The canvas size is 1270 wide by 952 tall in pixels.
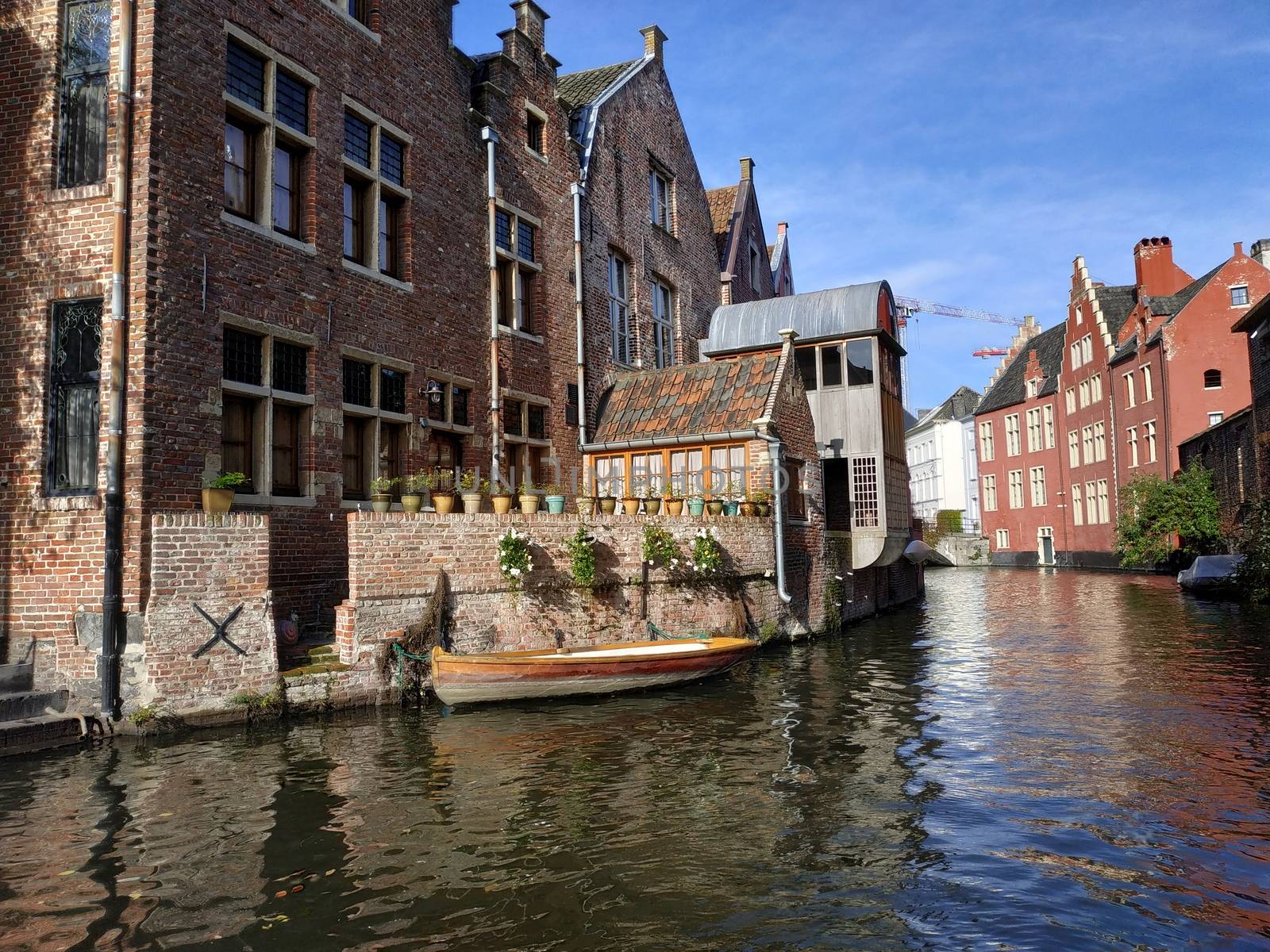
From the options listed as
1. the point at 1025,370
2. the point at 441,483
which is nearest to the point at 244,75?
the point at 441,483

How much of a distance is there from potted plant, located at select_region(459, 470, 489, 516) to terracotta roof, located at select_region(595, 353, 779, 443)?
4311mm

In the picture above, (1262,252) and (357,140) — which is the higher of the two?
(1262,252)

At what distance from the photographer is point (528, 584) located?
12.8 metres

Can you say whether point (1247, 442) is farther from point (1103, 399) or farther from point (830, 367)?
point (830, 367)

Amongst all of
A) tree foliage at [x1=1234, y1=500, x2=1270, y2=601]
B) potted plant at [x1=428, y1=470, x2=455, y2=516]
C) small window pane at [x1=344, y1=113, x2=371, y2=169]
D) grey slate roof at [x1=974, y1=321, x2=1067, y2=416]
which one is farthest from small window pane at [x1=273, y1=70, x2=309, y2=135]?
grey slate roof at [x1=974, y1=321, x2=1067, y2=416]

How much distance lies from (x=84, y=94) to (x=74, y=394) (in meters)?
3.58

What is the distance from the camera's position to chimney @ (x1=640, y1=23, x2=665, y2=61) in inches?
967

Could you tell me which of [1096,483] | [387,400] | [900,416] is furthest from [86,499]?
[1096,483]

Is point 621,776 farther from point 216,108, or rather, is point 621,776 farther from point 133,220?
point 216,108

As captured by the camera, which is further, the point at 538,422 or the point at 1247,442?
the point at 1247,442

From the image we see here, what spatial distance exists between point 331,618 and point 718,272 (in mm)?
18701

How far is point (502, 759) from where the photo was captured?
8828 millimetres

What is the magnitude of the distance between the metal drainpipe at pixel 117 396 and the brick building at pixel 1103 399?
39.3m

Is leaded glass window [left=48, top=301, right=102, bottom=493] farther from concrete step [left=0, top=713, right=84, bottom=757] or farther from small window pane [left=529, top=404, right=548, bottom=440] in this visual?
small window pane [left=529, top=404, right=548, bottom=440]
